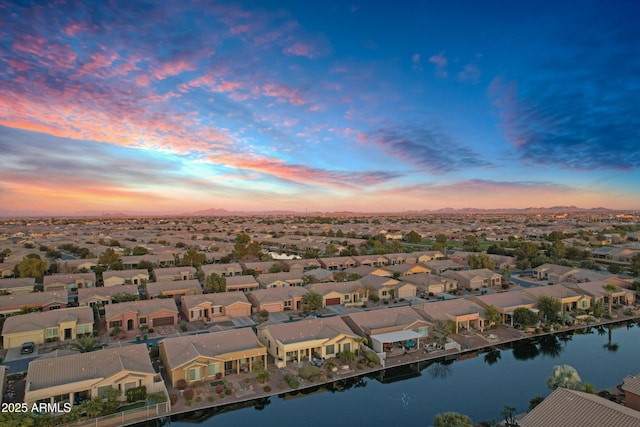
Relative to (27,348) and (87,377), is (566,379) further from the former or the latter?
(27,348)

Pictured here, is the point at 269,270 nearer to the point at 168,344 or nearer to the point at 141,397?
the point at 168,344

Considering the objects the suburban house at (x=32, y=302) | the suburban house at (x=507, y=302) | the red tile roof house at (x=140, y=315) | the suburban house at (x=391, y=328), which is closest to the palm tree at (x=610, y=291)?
the suburban house at (x=507, y=302)

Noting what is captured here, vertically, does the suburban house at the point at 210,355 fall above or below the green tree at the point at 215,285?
below

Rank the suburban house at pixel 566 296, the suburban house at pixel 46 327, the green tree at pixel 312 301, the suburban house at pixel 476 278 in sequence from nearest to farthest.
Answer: the suburban house at pixel 46 327
the green tree at pixel 312 301
the suburban house at pixel 566 296
the suburban house at pixel 476 278

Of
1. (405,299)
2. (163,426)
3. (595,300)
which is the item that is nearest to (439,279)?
(405,299)

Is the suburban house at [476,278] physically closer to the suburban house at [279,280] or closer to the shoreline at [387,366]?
the shoreline at [387,366]

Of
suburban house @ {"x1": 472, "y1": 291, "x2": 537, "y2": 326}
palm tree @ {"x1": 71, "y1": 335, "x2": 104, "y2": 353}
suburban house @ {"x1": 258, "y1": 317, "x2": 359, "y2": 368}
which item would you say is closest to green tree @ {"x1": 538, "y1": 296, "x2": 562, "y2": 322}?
suburban house @ {"x1": 472, "y1": 291, "x2": 537, "y2": 326}

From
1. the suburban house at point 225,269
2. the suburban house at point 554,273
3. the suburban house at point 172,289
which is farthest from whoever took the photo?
the suburban house at point 225,269

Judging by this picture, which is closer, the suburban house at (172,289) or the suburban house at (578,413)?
the suburban house at (578,413)

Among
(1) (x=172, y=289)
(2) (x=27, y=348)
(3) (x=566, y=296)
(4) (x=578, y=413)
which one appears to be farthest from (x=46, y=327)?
(3) (x=566, y=296)
